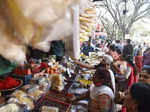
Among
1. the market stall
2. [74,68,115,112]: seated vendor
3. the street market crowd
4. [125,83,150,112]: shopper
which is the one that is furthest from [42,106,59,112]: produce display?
[125,83,150,112]: shopper

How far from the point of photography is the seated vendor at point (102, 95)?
1186 millimetres

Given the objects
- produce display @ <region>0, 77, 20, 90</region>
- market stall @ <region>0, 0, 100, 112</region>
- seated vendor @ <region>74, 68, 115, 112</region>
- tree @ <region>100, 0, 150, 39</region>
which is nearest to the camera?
market stall @ <region>0, 0, 100, 112</region>

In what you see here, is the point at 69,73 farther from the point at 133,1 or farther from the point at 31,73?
the point at 133,1

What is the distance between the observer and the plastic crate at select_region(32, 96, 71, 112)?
1066 mm

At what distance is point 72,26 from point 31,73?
1.23m

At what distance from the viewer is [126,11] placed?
498 centimetres

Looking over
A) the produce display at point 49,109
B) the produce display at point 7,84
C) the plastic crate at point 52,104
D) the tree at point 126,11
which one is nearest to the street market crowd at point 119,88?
the plastic crate at point 52,104

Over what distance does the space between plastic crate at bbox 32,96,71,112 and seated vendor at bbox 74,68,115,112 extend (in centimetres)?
28

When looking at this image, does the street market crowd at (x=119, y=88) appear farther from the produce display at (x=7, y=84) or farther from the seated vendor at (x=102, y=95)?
the produce display at (x=7, y=84)

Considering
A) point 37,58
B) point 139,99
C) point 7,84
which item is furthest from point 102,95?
point 37,58

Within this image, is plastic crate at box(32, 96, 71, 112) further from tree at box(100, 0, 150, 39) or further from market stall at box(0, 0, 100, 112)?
tree at box(100, 0, 150, 39)

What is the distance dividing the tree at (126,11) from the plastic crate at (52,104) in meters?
4.88

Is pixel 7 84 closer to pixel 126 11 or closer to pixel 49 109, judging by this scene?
pixel 49 109

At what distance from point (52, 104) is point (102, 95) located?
1.60ft
